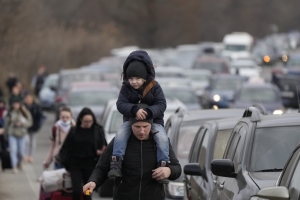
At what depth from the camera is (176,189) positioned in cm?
1292

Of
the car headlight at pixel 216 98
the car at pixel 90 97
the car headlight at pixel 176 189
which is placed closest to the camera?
the car headlight at pixel 176 189

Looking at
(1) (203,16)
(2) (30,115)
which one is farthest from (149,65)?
(1) (203,16)

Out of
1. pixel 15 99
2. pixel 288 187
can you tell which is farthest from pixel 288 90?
pixel 288 187

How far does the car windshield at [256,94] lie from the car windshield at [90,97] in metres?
4.32

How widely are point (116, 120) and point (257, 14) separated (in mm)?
114302

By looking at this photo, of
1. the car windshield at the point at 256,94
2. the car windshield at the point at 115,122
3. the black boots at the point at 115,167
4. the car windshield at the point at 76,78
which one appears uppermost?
the car windshield at the point at 76,78

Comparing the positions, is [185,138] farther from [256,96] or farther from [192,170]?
[256,96]

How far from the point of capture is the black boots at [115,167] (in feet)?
26.5

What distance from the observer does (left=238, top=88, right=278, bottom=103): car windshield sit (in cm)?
2931

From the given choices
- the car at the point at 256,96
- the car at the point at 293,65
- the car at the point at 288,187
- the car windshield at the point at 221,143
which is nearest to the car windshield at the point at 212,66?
the car at the point at 293,65

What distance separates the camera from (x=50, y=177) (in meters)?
13.3

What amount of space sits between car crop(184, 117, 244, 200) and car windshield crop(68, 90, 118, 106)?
48.2 feet

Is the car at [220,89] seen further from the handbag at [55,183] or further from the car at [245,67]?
the handbag at [55,183]

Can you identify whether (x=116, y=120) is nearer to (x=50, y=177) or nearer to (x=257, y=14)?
(x=50, y=177)
